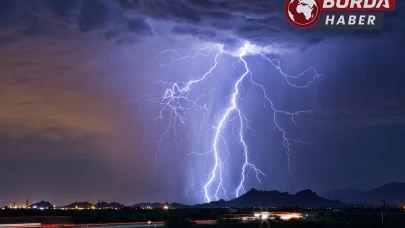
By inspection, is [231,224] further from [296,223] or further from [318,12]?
[318,12]

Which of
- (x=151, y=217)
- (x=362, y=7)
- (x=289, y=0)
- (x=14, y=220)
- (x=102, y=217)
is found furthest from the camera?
(x=151, y=217)

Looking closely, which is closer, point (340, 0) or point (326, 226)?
point (340, 0)

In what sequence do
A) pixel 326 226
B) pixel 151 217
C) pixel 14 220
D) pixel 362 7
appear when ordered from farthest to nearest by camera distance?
pixel 151 217, pixel 14 220, pixel 326 226, pixel 362 7

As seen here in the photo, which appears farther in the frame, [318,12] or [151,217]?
[151,217]

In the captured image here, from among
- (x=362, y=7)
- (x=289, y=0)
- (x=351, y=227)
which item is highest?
(x=289, y=0)

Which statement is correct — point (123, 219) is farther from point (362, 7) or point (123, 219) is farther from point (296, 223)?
point (362, 7)

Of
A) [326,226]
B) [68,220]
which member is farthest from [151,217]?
[326,226]

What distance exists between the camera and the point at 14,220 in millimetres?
65062

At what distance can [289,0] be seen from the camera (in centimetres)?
5459

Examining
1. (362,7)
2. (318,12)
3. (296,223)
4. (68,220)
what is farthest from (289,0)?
(68,220)

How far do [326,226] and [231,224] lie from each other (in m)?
8.06

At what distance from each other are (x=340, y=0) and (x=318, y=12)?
270 centimetres

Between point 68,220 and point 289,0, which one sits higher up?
point 289,0

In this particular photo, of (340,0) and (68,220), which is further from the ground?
(340,0)
